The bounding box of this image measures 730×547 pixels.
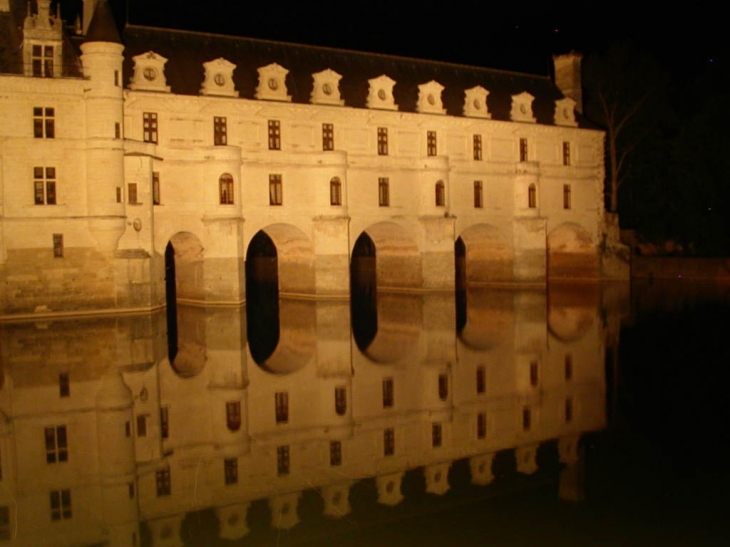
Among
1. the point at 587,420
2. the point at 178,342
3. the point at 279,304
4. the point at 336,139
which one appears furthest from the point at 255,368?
the point at 336,139

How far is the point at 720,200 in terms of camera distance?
39844 millimetres

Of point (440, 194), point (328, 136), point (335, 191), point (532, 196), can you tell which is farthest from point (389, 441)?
point (532, 196)

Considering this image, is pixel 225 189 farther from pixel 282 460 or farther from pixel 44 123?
pixel 282 460

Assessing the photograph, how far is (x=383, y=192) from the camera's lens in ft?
104

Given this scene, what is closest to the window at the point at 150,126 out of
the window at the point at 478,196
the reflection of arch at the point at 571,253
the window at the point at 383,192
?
the window at the point at 383,192

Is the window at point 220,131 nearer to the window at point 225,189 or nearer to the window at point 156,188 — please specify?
the window at point 225,189

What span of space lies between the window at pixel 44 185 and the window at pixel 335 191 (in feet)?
34.0

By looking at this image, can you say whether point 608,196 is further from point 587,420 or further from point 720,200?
point 587,420

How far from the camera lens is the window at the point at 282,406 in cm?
1173

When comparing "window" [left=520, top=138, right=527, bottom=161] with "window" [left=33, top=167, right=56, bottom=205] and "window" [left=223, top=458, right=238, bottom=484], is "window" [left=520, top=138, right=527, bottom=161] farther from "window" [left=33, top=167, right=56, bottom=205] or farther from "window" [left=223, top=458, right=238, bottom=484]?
"window" [left=223, top=458, right=238, bottom=484]

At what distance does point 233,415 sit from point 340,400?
2023 mm

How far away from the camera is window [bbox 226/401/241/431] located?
37.2 feet

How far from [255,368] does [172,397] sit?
294 centimetres

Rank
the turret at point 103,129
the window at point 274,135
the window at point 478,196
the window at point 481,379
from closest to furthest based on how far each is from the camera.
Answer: the window at point 481,379 → the turret at point 103,129 → the window at point 274,135 → the window at point 478,196
